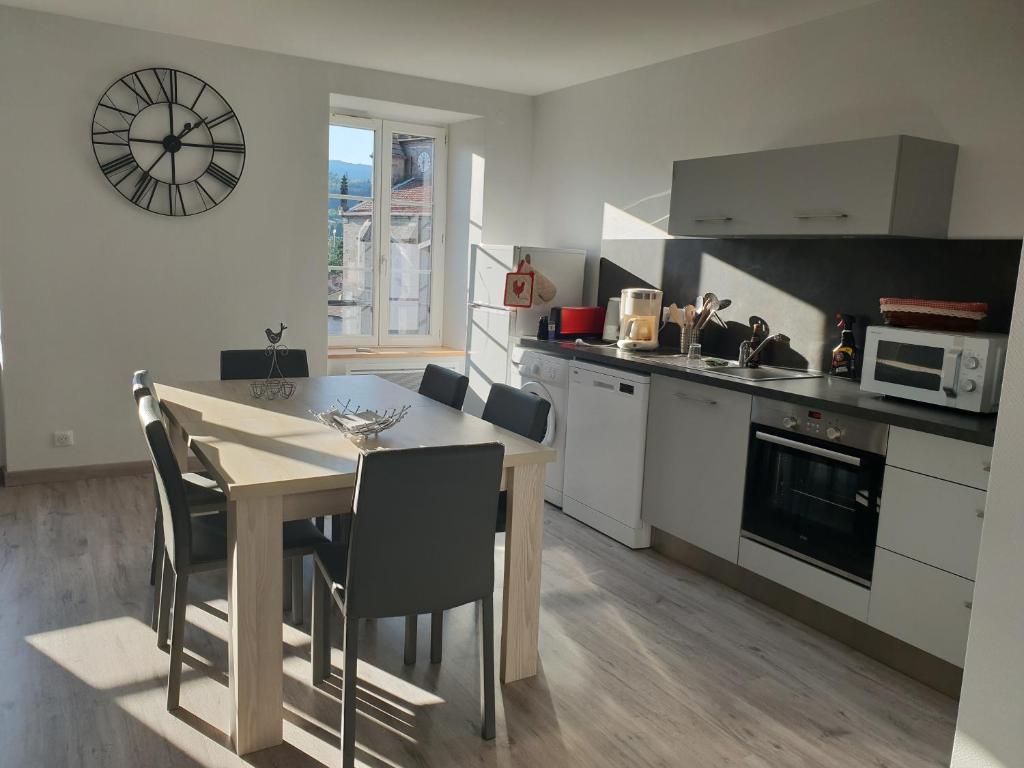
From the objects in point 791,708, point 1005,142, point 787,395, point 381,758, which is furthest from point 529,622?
point 1005,142

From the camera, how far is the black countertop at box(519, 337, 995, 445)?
2.72 meters

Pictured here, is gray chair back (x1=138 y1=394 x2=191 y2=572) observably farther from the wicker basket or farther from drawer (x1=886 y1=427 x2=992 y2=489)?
the wicker basket

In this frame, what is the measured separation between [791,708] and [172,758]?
74.6 inches

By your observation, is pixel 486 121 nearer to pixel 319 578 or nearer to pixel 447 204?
pixel 447 204

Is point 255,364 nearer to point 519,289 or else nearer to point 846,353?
point 519,289

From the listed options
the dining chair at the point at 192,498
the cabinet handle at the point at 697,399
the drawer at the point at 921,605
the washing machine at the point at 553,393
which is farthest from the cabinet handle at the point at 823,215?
the dining chair at the point at 192,498

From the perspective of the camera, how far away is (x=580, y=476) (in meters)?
4.44

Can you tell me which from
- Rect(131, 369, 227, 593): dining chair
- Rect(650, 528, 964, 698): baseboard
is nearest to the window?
Rect(131, 369, 227, 593): dining chair

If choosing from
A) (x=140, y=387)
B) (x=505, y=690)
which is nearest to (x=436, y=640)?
(x=505, y=690)

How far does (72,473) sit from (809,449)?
4046mm

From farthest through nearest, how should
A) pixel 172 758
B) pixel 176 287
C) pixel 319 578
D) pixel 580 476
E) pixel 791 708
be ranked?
pixel 176 287, pixel 580 476, pixel 791 708, pixel 319 578, pixel 172 758

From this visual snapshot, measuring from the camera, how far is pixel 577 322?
5016 mm

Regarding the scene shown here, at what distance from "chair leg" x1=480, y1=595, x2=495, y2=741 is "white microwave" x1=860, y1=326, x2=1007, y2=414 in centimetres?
173

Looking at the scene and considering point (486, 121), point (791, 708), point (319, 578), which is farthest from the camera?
point (486, 121)
